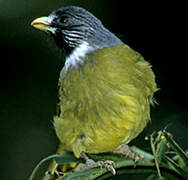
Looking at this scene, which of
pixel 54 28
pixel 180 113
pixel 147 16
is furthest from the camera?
pixel 147 16

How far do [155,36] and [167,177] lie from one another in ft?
10.9

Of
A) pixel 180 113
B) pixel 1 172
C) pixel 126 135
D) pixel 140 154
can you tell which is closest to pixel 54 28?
pixel 126 135

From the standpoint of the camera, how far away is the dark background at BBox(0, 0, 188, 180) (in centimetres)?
525

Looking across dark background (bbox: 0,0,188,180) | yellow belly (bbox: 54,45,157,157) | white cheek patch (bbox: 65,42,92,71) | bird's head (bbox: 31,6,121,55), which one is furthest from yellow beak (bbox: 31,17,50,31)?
dark background (bbox: 0,0,188,180)

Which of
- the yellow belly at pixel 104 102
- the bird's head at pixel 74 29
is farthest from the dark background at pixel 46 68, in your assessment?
the yellow belly at pixel 104 102

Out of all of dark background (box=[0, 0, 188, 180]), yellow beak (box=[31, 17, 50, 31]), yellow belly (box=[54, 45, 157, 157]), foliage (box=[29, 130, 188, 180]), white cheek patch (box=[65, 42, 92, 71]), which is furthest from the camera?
dark background (box=[0, 0, 188, 180])

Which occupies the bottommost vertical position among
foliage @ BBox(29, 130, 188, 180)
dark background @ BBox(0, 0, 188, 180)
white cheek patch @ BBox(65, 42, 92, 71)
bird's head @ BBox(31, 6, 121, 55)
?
dark background @ BBox(0, 0, 188, 180)

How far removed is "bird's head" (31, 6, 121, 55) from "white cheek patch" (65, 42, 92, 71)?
0.05 ft

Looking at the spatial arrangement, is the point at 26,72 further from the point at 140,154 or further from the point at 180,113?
the point at 140,154

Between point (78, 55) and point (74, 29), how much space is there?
25 cm

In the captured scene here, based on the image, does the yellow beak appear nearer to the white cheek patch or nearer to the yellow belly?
the white cheek patch

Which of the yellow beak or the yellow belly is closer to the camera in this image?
the yellow belly

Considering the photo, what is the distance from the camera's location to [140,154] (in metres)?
2.60

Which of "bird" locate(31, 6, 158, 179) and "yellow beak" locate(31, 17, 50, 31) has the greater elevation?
"yellow beak" locate(31, 17, 50, 31)
